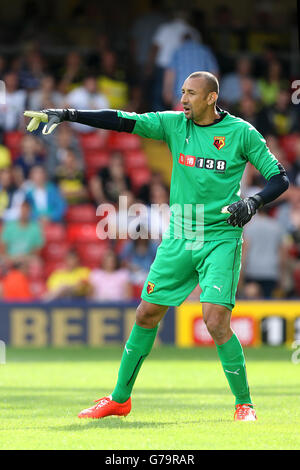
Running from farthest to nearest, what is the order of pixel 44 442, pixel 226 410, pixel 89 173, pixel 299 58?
pixel 299 58, pixel 89 173, pixel 226 410, pixel 44 442

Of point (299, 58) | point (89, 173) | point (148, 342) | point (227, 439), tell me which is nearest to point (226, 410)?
point (148, 342)

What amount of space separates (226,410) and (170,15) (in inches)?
490

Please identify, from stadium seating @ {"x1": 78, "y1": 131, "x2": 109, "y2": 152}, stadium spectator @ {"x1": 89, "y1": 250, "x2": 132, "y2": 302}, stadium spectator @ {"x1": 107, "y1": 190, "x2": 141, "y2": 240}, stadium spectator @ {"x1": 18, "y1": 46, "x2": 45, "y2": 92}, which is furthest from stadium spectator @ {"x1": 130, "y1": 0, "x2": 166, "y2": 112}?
stadium spectator @ {"x1": 89, "y1": 250, "x2": 132, "y2": 302}

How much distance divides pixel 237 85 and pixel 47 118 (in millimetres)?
11943

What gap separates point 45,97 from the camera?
55.8 feet

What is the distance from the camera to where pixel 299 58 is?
20.0m

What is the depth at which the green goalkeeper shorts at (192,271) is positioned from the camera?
22.8ft

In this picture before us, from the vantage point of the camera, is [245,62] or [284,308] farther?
[245,62]

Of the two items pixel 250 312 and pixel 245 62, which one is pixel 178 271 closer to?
pixel 250 312

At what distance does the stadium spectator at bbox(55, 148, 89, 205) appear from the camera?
54.2ft

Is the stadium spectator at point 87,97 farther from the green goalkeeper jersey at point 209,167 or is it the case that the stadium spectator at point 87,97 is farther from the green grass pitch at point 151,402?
the green goalkeeper jersey at point 209,167

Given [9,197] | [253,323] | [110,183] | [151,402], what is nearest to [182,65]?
[110,183]

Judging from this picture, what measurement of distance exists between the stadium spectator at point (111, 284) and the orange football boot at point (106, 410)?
7648mm

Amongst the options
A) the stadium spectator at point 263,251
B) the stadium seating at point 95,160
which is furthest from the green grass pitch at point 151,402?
the stadium seating at point 95,160
